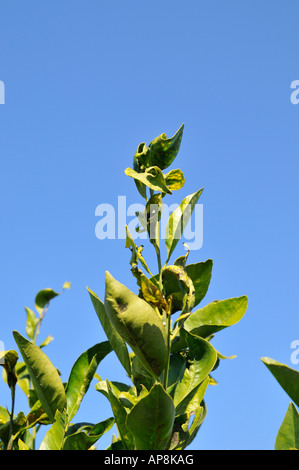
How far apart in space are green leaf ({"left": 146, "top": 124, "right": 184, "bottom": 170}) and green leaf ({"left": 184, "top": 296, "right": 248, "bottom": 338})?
1.79ft

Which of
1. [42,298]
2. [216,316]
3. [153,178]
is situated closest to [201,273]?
[216,316]

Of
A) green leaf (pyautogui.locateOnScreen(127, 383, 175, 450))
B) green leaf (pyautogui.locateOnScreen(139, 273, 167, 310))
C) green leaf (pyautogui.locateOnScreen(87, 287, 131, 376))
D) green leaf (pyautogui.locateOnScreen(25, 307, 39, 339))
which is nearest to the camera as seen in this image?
green leaf (pyautogui.locateOnScreen(127, 383, 175, 450))

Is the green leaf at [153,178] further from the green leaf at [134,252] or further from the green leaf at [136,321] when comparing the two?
the green leaf at [136,321]

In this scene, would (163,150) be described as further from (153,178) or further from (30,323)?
(30,323)

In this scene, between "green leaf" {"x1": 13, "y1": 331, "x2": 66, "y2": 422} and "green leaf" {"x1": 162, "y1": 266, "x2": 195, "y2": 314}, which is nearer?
"green leaf" {"x1": 162, "y1": 266, "x2": 195, "y2": 314}

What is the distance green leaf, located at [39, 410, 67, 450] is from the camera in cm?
179

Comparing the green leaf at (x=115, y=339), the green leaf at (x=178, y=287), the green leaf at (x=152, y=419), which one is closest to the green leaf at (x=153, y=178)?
the green leaf at (x=178, y=287)

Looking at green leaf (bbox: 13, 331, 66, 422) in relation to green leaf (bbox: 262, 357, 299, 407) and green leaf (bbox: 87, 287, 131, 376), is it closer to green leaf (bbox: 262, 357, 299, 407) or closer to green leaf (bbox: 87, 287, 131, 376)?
green leaf (bbox: 87, 287, 131, 376)

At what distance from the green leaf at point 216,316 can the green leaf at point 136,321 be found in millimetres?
418

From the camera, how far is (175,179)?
192 centimetres

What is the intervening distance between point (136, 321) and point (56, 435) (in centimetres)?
64

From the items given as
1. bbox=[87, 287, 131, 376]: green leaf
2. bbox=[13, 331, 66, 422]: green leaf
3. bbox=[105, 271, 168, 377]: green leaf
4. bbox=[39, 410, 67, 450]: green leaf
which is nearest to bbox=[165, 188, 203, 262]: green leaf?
bbox=[87, 287, 131, 376]: green leaf
